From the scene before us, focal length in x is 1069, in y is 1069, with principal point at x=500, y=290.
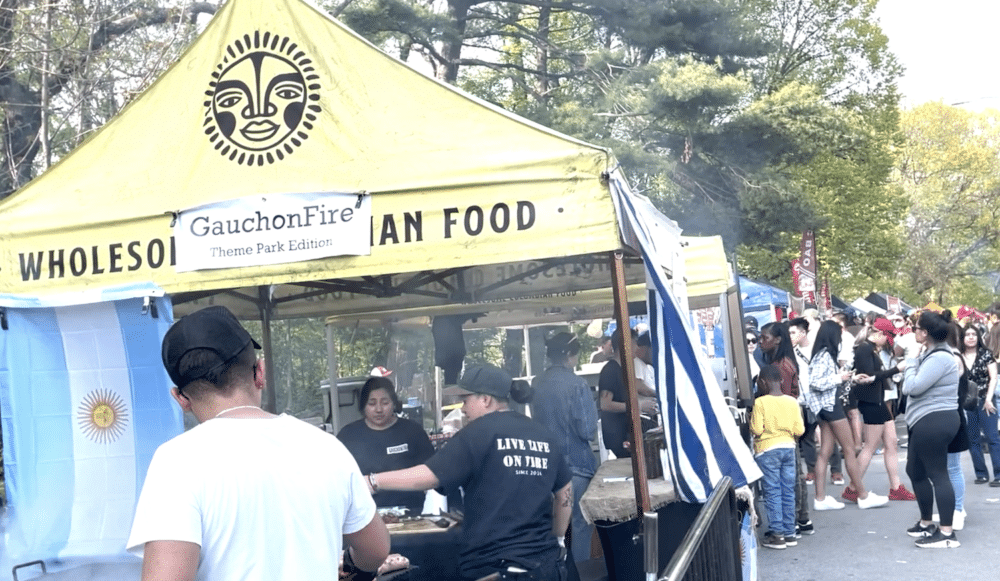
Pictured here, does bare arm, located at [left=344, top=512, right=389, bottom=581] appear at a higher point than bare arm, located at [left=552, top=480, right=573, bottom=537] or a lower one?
higher

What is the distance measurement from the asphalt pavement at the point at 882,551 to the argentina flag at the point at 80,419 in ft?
16.6

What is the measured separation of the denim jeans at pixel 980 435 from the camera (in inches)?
479

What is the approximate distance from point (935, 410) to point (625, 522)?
347 cm

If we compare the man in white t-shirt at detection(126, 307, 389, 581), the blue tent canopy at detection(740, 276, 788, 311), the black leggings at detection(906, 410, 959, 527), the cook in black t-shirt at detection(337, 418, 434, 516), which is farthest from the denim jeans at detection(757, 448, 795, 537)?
the blue tent canopy at detection(740, 276, 788, 311)

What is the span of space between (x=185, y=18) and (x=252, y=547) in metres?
12.2

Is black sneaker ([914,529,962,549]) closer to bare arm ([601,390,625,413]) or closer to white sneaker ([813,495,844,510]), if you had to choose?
white sneaker ([813,495,844,510])

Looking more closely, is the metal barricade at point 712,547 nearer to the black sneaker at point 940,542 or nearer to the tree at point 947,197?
the black sneaker at point 940,542

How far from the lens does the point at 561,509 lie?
5605 millimetres

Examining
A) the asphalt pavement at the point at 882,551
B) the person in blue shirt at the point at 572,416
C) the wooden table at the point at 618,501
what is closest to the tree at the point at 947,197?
the asphalt pavement at the point at 882,551

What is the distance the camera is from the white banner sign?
557cm

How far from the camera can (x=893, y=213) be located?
4278cm

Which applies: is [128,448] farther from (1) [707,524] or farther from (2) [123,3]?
(2) [123,3]

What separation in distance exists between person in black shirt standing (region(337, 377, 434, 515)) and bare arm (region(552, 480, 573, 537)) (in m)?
1.62

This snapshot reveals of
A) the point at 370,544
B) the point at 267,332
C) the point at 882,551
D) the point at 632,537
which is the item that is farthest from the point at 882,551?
the point at 370,544
